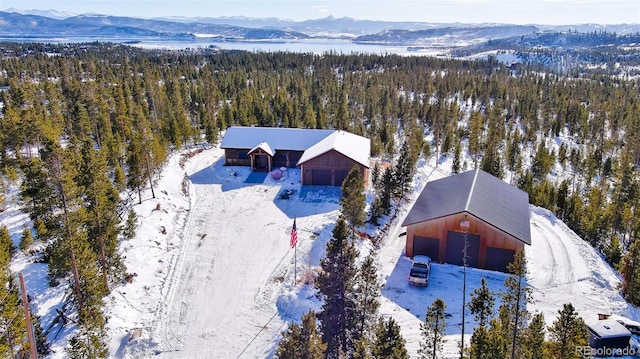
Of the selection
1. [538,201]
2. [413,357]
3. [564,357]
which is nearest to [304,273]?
[413,357]

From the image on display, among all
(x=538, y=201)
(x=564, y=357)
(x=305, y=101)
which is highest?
(x=305, y=101)

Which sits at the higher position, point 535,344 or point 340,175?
point 340,175

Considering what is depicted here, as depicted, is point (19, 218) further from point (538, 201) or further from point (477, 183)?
point (538, 201)

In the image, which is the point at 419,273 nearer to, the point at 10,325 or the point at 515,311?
the point at 515,311

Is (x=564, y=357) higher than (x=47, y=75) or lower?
lower

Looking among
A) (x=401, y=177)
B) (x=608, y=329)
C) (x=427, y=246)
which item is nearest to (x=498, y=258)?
(x=427, y=246)

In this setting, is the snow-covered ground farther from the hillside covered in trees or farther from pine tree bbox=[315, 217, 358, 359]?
pine tree bbox=[315, 217, 358, 359]

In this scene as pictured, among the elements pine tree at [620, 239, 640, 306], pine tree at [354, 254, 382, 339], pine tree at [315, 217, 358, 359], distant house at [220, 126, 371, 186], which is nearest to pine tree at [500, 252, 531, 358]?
pine tree at [354, 254, 382, 339]
